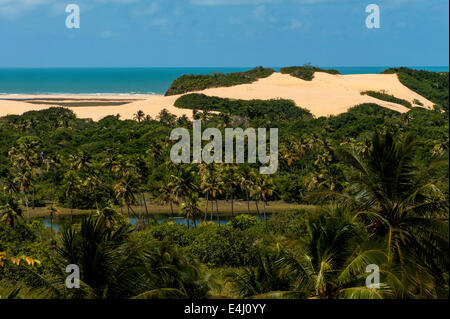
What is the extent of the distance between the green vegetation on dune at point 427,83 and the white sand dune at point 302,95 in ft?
9.35

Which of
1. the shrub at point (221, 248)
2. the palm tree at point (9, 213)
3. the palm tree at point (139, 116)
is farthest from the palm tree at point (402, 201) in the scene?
the palm tree at point (139, 116)

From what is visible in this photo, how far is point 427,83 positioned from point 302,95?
49.8m

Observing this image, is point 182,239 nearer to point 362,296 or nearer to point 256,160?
point 362,296

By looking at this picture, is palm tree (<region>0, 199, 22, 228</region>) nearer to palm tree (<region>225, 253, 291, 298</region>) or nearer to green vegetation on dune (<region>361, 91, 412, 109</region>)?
palm tree (<region>225, 253, 291, 298</region>)

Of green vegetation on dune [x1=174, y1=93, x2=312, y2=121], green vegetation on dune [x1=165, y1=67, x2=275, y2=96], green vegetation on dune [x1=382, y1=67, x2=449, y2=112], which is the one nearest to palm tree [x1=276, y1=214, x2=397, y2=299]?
green vegetation on dune [x1=174, y1=93, x2=312, y2=121]

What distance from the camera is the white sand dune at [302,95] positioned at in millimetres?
152000

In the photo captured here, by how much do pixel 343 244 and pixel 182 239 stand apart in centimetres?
3268

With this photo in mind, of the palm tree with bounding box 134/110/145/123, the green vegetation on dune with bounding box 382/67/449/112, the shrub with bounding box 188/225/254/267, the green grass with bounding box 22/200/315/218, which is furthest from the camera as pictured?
the green vegetation on dune with bounding box 382/67/449/112

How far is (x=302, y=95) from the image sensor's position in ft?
548

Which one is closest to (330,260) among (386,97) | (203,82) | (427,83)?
(386,97)

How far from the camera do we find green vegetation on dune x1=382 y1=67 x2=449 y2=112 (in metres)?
171

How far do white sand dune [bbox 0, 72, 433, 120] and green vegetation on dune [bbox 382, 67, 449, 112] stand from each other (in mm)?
2849

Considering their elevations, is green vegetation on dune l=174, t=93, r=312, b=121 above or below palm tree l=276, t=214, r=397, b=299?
above

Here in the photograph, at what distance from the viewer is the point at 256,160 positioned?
298ft
